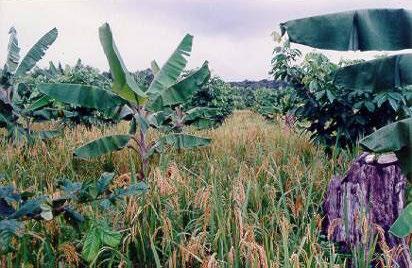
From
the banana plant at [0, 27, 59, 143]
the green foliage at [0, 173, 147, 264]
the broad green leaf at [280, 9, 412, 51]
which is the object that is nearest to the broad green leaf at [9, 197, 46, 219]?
the green foliage at [0, 173, 147, 264]

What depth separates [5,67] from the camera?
5.07 metres

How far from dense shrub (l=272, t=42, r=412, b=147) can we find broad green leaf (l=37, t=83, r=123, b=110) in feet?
6.15

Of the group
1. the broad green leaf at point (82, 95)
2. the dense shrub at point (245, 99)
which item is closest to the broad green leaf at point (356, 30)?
the broad green leaf at point (82, 95)

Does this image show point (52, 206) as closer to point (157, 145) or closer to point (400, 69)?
point (400, 69)

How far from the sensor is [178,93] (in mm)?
4062

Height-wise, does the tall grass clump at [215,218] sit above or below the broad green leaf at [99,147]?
below

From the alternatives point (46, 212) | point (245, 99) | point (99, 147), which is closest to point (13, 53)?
point (99, 147)

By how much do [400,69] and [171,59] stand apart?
234 centimetres

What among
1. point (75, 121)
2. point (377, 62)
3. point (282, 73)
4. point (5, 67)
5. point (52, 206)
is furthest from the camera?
point (75, 121)

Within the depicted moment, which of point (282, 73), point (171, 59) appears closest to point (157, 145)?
point (171, 59)

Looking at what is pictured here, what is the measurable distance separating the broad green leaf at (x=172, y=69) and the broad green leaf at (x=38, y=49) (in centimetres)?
187

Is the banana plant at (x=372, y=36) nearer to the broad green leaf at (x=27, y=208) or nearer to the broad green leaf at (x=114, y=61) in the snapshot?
the broad green leaf at (x=27, y=208)

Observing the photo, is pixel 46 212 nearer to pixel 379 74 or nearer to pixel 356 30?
pixel 356 30

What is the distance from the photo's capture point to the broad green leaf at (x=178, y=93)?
156 inches
